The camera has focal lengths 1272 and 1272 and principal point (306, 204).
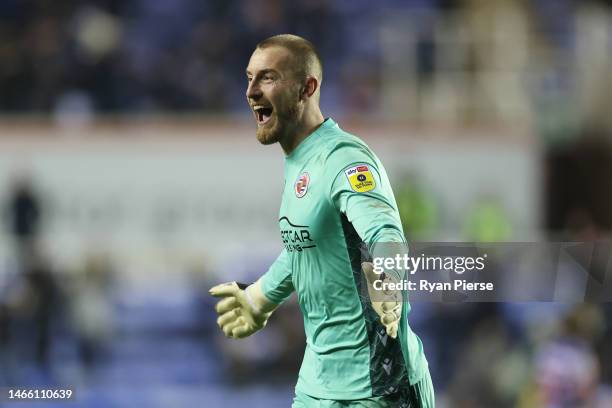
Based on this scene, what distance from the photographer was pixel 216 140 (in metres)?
15.4

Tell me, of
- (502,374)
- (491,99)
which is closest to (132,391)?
(502,374)

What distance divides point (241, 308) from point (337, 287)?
2.73 ft

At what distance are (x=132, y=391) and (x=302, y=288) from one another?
8.14 meters

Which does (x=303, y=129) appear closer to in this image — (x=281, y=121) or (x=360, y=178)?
(x=281, y=121)

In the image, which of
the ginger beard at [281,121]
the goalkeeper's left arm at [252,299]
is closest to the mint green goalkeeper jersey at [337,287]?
the ginger beard at [281,121]

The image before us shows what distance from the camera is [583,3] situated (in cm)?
1772

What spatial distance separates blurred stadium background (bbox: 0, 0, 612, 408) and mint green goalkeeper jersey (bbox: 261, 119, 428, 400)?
814 cm

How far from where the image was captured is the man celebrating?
14.8ft

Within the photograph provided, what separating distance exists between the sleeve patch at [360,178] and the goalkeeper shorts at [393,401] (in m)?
0.78

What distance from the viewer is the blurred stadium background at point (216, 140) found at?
13.5 meters

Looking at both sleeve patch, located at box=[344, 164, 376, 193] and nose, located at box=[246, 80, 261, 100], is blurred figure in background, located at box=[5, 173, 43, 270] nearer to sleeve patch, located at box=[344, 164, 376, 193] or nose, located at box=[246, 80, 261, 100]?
nose, located at box=[246, 80, 261, 100]

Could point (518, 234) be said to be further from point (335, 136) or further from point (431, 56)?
point (335, 136)

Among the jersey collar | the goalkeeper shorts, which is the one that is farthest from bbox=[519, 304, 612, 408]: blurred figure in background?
the jersey collar

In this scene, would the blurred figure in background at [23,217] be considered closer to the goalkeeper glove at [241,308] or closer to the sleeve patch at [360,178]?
the goalkeeper glove at [241,308]
